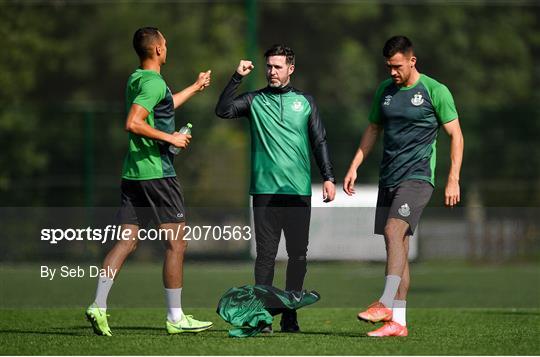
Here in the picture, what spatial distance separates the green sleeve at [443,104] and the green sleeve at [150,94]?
1.96 meters

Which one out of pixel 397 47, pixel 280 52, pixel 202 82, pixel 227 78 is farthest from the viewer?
pixel 227 78

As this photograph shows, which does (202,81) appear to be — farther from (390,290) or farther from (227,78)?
(227,78)

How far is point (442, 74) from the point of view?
3875cm

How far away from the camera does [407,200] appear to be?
9305mm

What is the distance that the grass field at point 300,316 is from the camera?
8531 mm

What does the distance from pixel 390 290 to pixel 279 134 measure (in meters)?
1.42

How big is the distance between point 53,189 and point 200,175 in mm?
2601

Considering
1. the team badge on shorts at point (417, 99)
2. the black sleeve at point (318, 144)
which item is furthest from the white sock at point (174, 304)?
the team badge on shorts at point (417, 99)

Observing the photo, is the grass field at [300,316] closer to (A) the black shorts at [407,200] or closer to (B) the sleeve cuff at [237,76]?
(A) the black shorts at [407,200]

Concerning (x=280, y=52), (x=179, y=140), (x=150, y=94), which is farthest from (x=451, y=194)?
(x=150, y=94)

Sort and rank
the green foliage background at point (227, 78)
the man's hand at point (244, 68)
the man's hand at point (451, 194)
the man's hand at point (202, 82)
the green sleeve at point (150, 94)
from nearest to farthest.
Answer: the green sleeve at point (150, 94), the man's hand at point (451, 194), the man's hand at point (244, 68), the man's hand at point (202, 82), the green foliage background at point (227, 78)

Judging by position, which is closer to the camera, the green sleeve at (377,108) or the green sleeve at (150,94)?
the green sleeve at (150,94)

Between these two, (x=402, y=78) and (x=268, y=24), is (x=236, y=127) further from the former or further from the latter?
(x=402, y=78)

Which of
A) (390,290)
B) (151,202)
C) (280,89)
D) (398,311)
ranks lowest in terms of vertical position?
(398,311)
